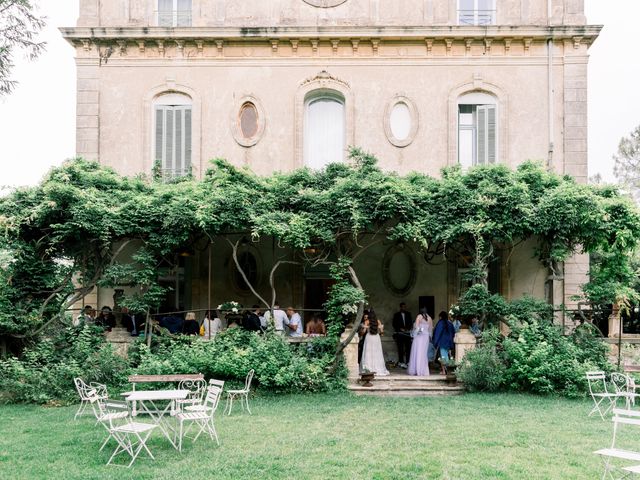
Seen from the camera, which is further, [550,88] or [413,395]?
[550,88]

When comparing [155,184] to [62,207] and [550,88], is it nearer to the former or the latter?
[62,207]

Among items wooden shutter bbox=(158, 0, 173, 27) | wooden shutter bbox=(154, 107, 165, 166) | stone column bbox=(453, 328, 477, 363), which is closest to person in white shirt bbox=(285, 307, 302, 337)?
stone column bbox=(453, 328, 477, 363)

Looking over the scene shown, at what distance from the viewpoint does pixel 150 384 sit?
12.9 meters

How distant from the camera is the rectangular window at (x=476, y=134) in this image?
16.7 metres

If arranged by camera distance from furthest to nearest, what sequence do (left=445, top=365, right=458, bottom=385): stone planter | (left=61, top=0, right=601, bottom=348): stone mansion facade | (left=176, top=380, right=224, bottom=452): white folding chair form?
1. (left=61, top=0, right=601, bottom=348): stone mansion facade
2. (left=445, top=365, right=458, bottom=385): stone planter
3. (left=176, top=380, right=224, bottom=452): white folding chair

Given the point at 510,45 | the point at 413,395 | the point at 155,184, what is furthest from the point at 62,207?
the point at 510,45

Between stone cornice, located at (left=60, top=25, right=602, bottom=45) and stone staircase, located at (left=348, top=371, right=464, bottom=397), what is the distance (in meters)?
8.51

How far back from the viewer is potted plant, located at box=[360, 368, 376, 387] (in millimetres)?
13938

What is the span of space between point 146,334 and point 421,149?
8.13 metres

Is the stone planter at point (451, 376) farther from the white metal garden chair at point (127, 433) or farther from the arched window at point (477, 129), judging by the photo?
the white metal garden chair at point (127, 433)

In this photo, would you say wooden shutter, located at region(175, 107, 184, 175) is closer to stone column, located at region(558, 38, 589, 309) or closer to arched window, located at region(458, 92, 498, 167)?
arched window, located at region(458, 92, 498, 167)

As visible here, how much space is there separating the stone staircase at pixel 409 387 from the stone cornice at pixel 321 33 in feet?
27.9

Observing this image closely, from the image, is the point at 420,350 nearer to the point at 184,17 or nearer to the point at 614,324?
the point at 614,324

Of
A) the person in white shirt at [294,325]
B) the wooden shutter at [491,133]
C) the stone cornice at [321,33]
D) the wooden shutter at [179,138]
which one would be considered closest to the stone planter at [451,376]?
the person in white shirt at [294,325]
